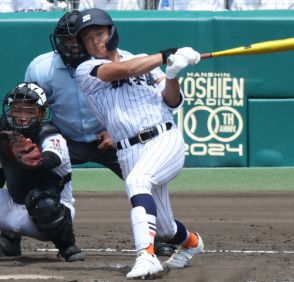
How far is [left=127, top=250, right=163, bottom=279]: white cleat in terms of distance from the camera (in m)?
5.23

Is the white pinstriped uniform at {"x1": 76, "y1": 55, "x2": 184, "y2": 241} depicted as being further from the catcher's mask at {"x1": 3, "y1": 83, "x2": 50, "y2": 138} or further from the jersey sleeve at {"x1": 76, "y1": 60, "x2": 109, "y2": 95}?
the catcher's mask at {"x1": 3, "y1": 83, "x2": 50, "y2": 138}

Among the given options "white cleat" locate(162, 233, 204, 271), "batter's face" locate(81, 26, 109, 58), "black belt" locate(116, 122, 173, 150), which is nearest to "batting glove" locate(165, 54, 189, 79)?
"black belt" locate(116, 122, 173, 150)

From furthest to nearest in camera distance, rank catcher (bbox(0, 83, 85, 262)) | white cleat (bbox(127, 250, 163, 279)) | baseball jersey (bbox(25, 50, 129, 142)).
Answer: baseball jersey (bbox(25, 50, 129, 142)) → catcher (bbox(0, 83, 85, 262)) → white cleat (bbox(127, 250, 163, 279))

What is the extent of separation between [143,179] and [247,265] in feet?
2.93

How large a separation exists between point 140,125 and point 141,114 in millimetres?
61

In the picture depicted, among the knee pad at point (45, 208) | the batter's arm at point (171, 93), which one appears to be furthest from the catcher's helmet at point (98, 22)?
the knee pad at point (45, 208)

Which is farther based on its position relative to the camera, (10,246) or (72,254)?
(10,246)

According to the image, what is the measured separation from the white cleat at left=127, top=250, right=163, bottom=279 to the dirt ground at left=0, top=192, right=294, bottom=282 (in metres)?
0.11

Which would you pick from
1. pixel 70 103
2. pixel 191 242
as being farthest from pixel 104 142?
pixel 191 242

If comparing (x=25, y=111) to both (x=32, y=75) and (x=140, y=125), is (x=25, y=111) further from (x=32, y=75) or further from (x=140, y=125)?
(x=32, y=75)

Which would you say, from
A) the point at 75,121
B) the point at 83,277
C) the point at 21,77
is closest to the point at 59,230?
the point at 83,277

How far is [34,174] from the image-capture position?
20.4ft

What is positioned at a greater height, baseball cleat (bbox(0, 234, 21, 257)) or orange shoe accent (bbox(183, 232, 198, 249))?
orange shoe accent (bbox(183, 232, 198, 249))

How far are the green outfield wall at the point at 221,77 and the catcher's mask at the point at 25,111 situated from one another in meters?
5.13
